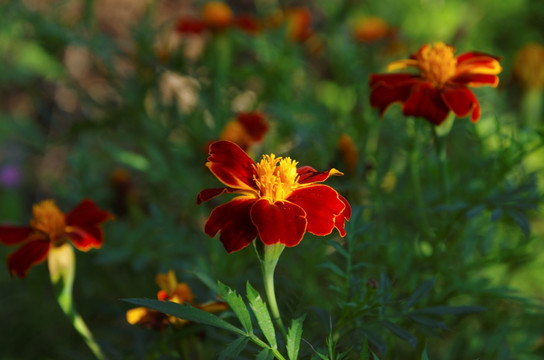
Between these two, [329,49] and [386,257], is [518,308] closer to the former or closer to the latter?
[386,257]

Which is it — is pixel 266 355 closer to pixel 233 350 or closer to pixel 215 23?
pixel 233 350

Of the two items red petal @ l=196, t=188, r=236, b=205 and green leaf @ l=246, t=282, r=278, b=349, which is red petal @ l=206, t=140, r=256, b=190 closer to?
red petal @ l=196, t=188, r=236, b=205

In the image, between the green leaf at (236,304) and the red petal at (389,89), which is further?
the red petal at (389,89)

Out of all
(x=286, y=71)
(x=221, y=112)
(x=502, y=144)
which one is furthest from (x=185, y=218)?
(x=502, y=144)

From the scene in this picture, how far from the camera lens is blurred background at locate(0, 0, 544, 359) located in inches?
34.1

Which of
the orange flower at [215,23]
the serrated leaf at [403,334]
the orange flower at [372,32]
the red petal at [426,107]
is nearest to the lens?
the serrated leaf at [403,334]

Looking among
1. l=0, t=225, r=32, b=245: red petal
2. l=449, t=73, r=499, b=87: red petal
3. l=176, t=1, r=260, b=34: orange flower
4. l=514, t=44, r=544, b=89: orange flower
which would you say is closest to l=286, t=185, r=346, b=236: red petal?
l=449, t=73, r=499, b=87: red petal

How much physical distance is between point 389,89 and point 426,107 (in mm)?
63

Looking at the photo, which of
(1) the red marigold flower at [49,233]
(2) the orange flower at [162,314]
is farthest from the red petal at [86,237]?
(2) the orange flower at [162,314]

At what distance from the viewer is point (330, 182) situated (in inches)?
42.3

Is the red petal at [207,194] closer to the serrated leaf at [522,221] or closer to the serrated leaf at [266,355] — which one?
the serrated leaf at [266,355]

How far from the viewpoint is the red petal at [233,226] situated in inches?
23.0

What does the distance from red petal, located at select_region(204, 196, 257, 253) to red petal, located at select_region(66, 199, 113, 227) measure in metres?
0.29

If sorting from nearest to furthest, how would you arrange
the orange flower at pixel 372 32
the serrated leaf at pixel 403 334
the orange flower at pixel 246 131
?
1. the serrated leaf at pixel 403 334
2. the orange flower at pixel 246 131
3. the orange flower at pixel 372 32
